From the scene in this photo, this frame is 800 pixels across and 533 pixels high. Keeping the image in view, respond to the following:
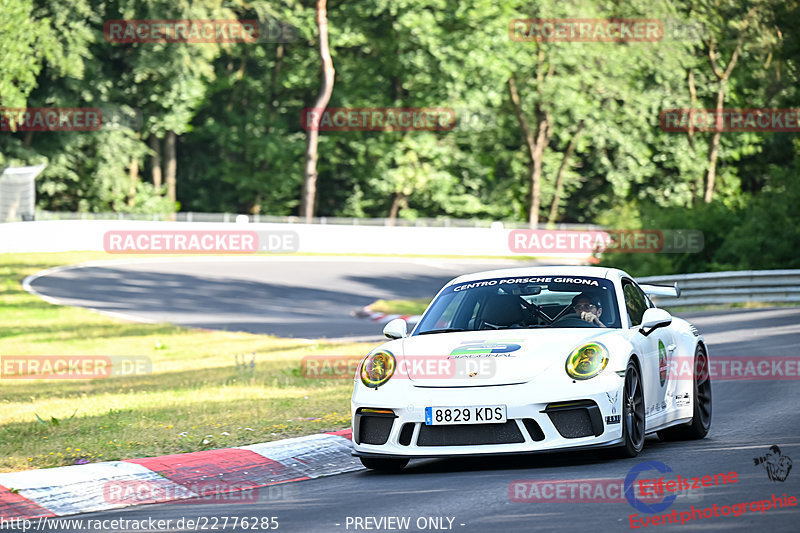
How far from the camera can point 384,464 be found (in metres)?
8.34

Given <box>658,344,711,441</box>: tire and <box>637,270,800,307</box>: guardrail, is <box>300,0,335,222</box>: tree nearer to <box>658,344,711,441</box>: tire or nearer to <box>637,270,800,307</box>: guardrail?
<box>637,270,800,307</box>: guardrail

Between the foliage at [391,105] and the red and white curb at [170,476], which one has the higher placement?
the foliage at [391,105]

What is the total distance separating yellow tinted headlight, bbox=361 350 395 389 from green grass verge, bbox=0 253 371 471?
1.61m

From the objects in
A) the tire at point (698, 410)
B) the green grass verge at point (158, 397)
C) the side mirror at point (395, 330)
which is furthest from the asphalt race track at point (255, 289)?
the side mirror at point (395, 330)

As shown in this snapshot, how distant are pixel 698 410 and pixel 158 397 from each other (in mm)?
6428

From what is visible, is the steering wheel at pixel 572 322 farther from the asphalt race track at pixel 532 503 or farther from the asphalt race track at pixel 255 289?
the asphalt race track at pixel 255 289

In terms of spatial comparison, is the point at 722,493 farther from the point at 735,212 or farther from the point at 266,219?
the point at 266,219

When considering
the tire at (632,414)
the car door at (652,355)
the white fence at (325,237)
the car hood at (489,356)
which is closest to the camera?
the car hood at (489,356)

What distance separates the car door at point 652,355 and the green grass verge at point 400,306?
17722 millimetres

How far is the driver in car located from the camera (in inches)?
337

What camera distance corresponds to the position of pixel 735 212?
30.3 m

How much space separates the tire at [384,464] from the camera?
8.15 meters

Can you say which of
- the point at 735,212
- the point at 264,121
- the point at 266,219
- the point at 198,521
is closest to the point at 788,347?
the point at 198,521

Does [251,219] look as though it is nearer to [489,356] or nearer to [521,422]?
[489,356]
